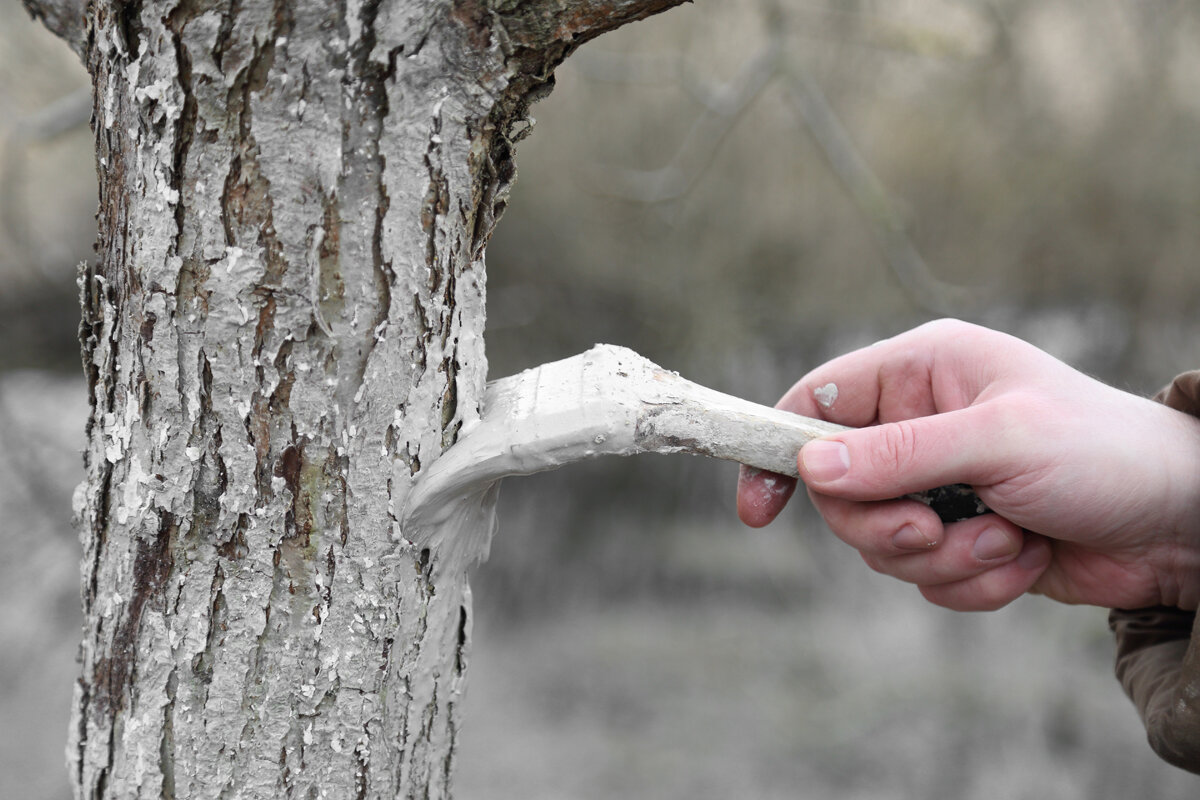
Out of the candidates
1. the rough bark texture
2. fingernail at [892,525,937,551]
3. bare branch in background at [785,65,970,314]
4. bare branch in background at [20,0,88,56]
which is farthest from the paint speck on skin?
bare branch in background at [785,65,970,314]

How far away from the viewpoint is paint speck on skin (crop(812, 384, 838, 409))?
826 millimetres

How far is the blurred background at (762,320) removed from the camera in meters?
2.03

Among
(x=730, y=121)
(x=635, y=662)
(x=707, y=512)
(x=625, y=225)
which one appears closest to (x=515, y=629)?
(x=635, y=662)

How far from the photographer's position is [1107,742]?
96.3 inches

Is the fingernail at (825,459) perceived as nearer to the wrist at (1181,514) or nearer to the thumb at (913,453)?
the thumb at (913,453)

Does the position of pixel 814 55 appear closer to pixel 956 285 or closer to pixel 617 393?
pixel 956 285

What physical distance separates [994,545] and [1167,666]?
28 centimetres

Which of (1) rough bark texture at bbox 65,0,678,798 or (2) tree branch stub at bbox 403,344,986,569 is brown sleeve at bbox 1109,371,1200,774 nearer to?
Answer: (2) tree branch stub at bbox 403,344,986,569

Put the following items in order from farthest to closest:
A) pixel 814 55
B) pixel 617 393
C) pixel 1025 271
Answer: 1. pixel 1025 271
2. pixel 814 55
3. pixel 617 393

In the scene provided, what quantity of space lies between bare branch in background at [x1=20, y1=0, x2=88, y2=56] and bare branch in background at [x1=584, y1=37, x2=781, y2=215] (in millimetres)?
1520

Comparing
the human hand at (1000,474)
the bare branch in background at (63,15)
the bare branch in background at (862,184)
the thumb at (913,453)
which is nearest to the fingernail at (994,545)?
the human hand at (1000,474)

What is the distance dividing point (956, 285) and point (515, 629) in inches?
72.6

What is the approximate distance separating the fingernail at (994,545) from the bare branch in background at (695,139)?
1.44 meters

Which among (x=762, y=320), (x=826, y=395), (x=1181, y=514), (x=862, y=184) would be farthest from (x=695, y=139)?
(x=1181, y=514)
